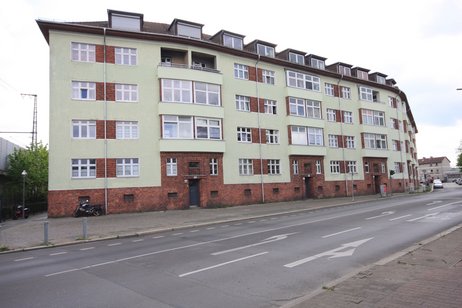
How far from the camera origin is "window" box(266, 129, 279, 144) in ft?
114

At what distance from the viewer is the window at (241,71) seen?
109 feet

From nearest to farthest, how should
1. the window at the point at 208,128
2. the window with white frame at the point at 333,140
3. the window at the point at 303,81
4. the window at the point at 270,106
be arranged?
the window at the point at 208,128 → the window at the point at 270,106 → the window at the point at 303,81 → the window with white frame at the point at 333,140

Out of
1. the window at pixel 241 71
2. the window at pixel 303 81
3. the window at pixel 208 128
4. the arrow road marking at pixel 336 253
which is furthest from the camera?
the window at pixel 303 81

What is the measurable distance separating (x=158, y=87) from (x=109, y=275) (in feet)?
72.9

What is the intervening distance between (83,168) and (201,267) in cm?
2017

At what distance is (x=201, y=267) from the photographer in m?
8.42

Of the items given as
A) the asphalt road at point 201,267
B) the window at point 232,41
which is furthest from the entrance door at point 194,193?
the asphalt road at point 201,267

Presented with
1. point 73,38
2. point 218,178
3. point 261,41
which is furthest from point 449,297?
point 261,41

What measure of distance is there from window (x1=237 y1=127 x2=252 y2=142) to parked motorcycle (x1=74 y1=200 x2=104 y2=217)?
1367cm

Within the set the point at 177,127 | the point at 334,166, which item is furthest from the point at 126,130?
the point at 334,166

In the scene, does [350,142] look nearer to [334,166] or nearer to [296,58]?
[334,166]

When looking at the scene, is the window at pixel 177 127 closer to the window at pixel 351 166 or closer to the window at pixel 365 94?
the window at pixel 351 166

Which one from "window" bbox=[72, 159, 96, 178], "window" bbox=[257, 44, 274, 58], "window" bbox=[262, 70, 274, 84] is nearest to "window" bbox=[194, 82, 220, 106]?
"window" bbox=[262, 70, 274, 84]

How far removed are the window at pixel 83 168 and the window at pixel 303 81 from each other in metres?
21.1
